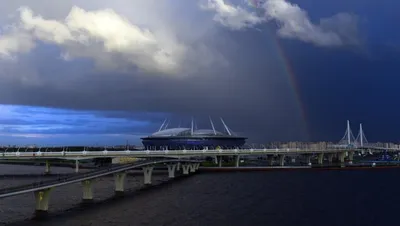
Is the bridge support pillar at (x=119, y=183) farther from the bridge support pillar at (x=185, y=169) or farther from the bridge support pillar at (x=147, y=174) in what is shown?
the bridge support pillar at (x=185, y=169)

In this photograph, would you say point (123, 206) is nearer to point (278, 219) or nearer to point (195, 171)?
point (278, 219)

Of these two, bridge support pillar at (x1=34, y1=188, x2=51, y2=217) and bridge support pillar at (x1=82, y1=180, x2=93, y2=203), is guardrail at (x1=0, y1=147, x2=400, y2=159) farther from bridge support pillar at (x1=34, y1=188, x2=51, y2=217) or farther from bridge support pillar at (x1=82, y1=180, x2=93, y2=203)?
bridge support pillar at (x1=34, y1=188, x2=51, y2=217)

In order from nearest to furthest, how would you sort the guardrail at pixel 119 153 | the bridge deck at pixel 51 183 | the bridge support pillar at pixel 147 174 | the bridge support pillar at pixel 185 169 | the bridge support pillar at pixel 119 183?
the bridge deck at pixel 51 183 < the bridge support pillar at pixel 119 183 < the bridge support pillar at pixel 147 174 < the guardrail at pixel 119 153 < the bridge support pillar at pixel 185 169

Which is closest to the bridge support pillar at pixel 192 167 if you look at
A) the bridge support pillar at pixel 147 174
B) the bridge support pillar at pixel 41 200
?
the bridge support pillar at pixel 147 174

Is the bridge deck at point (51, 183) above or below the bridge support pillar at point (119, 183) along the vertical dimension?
above

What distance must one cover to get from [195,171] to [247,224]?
96055mm

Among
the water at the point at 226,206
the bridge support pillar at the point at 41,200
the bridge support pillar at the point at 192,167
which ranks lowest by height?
the water at the point at 226,206

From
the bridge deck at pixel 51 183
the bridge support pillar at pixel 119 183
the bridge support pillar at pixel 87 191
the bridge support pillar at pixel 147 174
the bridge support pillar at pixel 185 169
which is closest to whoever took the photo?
the bridge deck at pixel 51 183

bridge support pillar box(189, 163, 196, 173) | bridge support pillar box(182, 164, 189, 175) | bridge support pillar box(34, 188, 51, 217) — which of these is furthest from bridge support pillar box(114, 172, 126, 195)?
bridge support pillar box(189, 163, 196, 173)

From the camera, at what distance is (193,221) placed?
2239 inches

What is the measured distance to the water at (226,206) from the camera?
189 ft

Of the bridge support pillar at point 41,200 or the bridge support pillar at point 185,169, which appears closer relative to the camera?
the bridge support pillar at point 41,200

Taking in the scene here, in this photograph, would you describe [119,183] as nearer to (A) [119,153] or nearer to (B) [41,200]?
(B) [41,200]

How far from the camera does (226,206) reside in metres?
69.2
